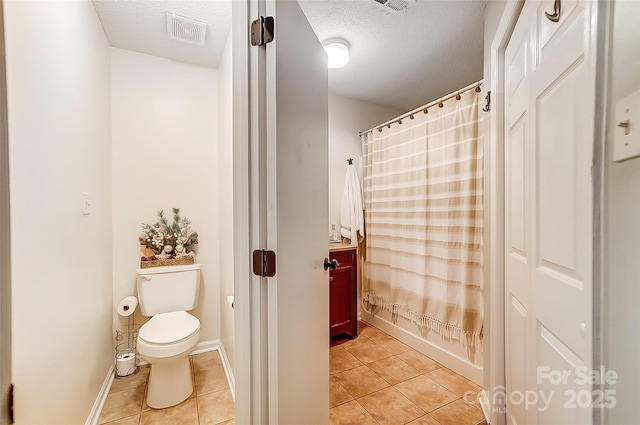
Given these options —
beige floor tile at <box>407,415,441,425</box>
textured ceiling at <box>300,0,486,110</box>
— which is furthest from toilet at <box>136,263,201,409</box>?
textured ceiling at <box>300,0,486,110</box>

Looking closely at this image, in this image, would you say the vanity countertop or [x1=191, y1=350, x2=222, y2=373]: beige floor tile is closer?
[x1=191, y1=350, x2=222, y2=373]: beige floor tile

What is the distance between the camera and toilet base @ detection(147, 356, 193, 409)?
164 cm

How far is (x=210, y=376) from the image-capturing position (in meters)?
1.96

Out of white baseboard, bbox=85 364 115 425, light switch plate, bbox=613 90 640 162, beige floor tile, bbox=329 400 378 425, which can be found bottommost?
beige floor tile, bbox=329 400 378 425

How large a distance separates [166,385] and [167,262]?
0.87 m

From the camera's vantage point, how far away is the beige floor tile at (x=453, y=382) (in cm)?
176

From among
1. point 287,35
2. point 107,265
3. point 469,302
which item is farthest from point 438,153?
point 107,265

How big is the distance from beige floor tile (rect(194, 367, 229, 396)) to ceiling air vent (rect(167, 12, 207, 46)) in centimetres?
253

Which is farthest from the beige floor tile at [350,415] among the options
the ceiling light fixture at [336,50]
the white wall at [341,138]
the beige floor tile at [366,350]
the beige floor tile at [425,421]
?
the ceiling light fixture at [336,50]

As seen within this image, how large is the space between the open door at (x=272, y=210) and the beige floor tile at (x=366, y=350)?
1.26m

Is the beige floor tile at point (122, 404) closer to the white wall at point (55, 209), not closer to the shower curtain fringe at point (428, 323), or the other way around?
the white wall at point (55, 209)

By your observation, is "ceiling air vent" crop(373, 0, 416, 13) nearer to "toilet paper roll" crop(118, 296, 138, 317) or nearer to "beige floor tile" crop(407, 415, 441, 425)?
"beige floor tile" crop(407, 415, 441, 425)

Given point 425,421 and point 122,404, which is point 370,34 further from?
point 122,404

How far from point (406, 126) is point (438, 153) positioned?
0.45 m
